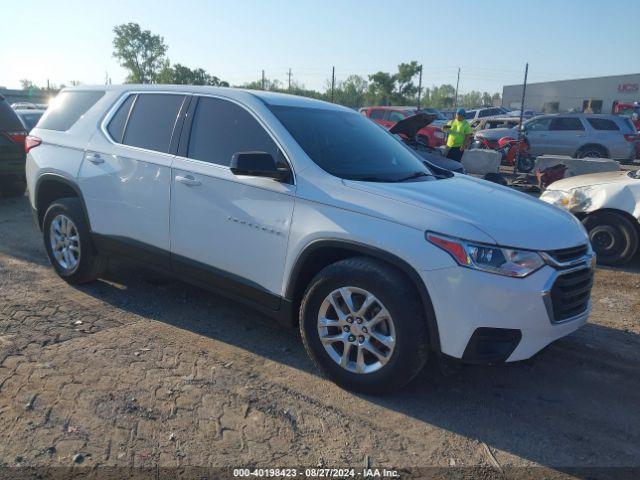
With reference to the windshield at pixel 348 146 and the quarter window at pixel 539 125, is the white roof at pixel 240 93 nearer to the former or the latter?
the windshield at pixel 348 146

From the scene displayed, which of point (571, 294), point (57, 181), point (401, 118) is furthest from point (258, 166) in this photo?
point (401, 118)

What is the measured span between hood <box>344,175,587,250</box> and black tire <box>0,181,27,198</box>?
8.41m

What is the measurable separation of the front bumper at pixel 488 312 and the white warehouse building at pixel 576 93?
53.3 metres

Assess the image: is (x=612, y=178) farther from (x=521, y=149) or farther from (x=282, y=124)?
(x=521, y=149)

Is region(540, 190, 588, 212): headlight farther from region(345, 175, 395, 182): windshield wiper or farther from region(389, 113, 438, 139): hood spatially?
region(345, 175, 395, 182): windshield wiper

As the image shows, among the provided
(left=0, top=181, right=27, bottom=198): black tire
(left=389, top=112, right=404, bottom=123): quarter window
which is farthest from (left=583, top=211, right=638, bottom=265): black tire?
(left=389, top=112, right=404, bottom=123): quarter window

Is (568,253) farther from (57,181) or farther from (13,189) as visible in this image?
(13,189)

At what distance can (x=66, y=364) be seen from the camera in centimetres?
365

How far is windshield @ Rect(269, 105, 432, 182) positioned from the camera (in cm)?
376

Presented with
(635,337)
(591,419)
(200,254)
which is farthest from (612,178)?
(200,254)

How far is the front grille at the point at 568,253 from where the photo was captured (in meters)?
3.21

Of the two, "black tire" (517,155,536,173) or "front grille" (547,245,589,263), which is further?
"black tire" (517,155,536,173)

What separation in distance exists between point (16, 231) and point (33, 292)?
2907 mm

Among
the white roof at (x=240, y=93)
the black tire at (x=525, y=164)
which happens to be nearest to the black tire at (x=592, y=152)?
the black tire at (x=525, y=164)
